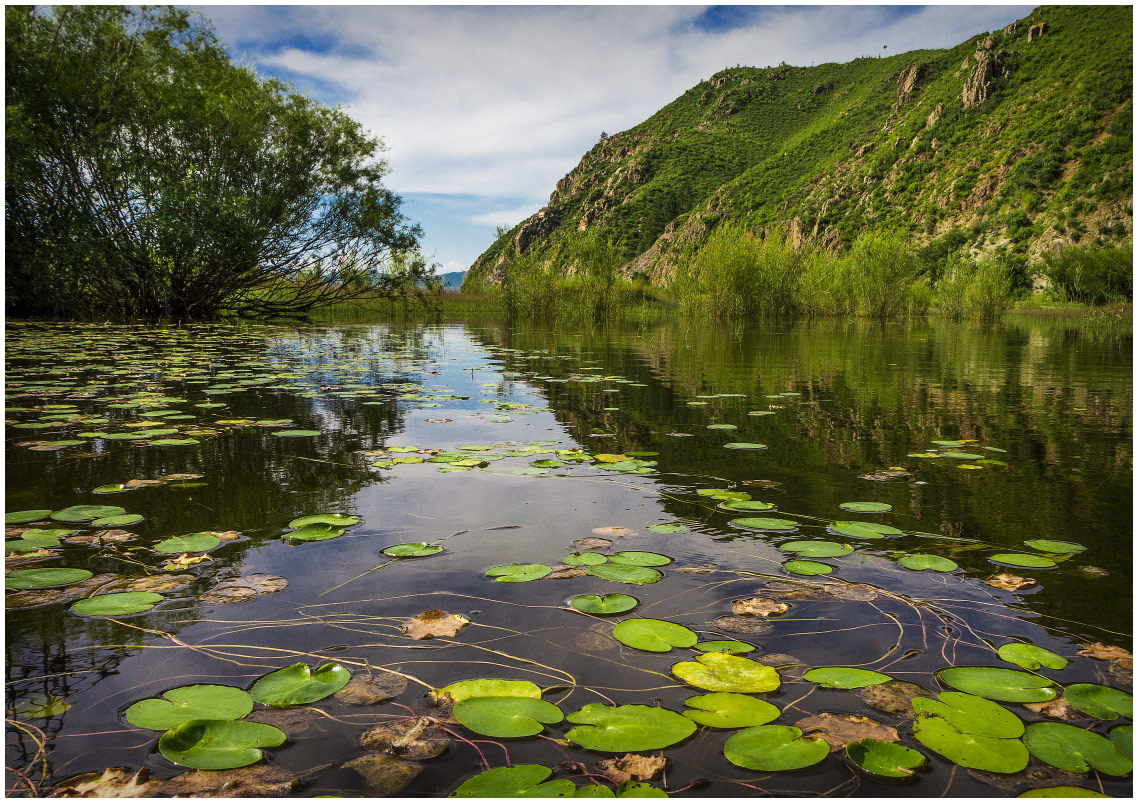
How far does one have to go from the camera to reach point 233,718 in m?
1.08

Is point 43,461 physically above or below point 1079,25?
below

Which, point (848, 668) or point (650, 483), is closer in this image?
point (848, 668)

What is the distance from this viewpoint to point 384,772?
38.3 inches

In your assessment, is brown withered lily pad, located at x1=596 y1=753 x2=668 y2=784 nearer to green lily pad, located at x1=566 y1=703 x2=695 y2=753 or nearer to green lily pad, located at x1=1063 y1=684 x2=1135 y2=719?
green lily pad, located at x1=566 y1=703 x2=695 y2=753

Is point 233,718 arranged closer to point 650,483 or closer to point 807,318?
point 650,483

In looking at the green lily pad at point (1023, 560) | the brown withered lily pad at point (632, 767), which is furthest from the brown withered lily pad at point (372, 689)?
the green lily pad at point (1023, 560)

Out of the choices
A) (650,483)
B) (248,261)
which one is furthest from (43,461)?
(248,261)

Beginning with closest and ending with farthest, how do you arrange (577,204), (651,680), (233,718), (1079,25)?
(233,718) < (651,680) < (1079,25) < (577,204)

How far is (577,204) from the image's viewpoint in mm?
99812

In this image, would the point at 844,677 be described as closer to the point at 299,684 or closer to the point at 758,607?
the point at 758,607

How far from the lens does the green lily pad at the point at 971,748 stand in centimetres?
99

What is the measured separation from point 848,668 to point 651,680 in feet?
1.36

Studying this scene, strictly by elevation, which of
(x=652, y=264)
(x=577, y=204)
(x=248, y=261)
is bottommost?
(x=248, y=261)

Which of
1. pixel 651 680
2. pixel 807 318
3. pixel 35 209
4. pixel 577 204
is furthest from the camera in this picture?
pixel 577 204
